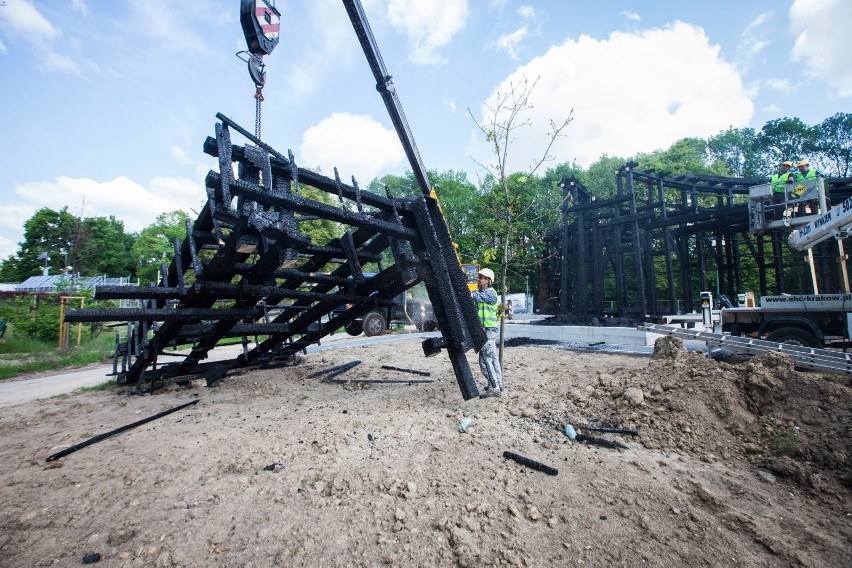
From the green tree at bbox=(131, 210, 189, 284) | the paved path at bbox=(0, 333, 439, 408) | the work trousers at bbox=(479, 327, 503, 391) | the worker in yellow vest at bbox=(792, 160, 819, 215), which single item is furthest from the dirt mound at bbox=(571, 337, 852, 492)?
the green tree at bbox=(131, 210, 189, 284)

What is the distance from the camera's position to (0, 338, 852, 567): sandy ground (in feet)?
7.67

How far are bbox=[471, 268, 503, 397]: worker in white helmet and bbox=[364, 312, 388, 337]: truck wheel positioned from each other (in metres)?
12.0

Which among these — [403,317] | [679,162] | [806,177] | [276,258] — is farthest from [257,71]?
[679,162]

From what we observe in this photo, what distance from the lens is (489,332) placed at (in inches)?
255

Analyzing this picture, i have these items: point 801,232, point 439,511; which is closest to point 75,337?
point 439,511

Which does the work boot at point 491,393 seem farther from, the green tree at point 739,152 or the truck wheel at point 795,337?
the green tree at point 739,152

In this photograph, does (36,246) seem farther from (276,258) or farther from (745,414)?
(745,414)

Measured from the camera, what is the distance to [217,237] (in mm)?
4254

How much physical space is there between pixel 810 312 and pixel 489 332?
772 cm

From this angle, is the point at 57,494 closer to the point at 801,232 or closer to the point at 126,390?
the point at 126,390

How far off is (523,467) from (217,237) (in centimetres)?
393

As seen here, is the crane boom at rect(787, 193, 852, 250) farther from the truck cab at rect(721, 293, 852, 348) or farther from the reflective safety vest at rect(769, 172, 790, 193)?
the reflective safety vest at rect(769, 172, 790, 193)

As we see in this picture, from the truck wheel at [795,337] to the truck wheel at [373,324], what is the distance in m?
14.1

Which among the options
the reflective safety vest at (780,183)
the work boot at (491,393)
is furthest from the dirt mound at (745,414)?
the reflective safety vest at (780,183)
